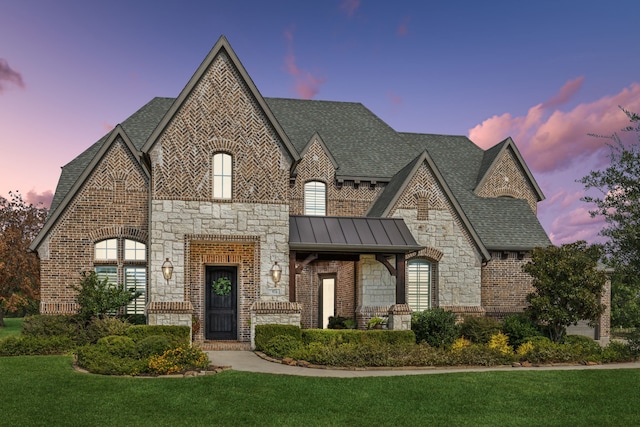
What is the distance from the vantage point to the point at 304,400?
40.6 ft

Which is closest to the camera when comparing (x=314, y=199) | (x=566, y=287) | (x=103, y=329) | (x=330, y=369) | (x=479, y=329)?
(x=330, y=369)

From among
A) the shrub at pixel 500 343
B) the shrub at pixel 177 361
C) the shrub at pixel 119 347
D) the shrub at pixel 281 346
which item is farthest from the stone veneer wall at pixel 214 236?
the shrub at pixel 500 343

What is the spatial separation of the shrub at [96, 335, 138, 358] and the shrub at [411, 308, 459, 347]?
389 inches

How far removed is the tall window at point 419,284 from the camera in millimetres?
24016

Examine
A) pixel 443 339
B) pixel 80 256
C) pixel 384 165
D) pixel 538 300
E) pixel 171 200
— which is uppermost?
pixel 384 165

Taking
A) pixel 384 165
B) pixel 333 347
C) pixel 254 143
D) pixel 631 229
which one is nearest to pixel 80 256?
pixel 254 143

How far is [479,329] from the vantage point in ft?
71.5

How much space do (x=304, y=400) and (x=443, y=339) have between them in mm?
9772

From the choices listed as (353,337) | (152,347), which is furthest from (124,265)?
(353,337)

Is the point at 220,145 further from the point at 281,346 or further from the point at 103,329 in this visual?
the point at 281,346

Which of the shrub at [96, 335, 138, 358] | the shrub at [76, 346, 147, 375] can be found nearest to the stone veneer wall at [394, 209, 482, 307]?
the shrub at [96, 335, 138, 358]

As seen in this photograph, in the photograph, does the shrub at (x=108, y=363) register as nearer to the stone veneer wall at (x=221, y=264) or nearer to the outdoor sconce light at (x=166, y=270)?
the outdoor sconce light at (x=166, y=270)

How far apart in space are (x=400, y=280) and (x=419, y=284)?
2793 millimetres

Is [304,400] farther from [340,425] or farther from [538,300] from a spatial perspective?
[538,300]
